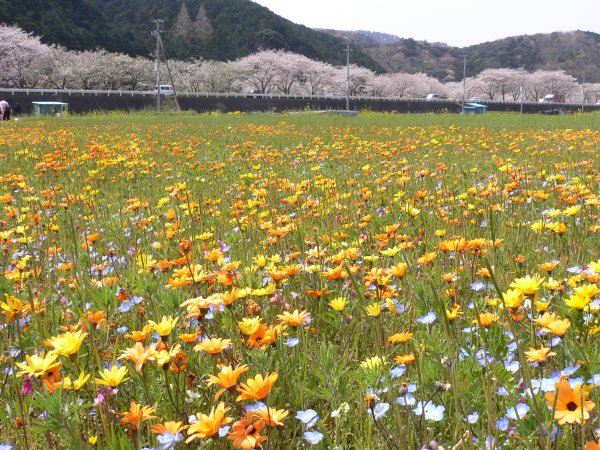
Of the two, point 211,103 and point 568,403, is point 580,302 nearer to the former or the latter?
point 568,403

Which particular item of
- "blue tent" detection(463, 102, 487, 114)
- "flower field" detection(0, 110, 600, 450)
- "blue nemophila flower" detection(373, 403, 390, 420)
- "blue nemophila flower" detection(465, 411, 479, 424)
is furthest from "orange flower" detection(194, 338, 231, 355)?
"blue tent" detection(463, 102, 487, 114)

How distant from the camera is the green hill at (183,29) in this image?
62844 mm

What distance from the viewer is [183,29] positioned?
89.3 m

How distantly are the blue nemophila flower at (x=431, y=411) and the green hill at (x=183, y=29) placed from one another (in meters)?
67.5

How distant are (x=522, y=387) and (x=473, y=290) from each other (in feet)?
2.90

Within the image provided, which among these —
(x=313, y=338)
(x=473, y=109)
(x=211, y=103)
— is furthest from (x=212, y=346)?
(x=473, y=109)

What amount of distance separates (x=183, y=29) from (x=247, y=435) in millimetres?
96342

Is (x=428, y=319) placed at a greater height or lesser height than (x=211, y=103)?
lesser

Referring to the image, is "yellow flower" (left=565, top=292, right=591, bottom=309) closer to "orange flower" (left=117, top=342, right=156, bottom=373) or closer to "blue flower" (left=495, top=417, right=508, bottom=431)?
"blue flower" (left=495, top=417, right=508, bottom=431)

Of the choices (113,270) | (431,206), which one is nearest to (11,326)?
(113,270)

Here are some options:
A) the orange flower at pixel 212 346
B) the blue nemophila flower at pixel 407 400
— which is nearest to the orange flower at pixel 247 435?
the orange flower at pixel 212 346

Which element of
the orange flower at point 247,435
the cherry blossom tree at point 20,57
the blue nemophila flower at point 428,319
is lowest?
the blue nemophila flower at point 428,319

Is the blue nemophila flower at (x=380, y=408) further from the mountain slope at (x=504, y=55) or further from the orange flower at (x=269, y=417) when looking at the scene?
the mountain slope at (x=504, y=55)

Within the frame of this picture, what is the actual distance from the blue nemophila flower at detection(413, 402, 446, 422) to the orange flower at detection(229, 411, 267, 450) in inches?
15.2
